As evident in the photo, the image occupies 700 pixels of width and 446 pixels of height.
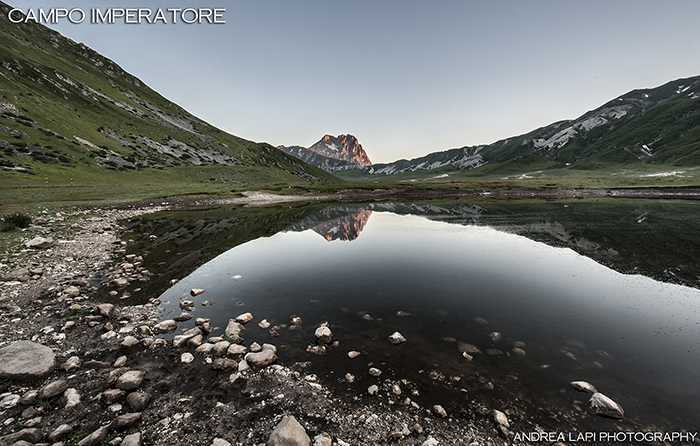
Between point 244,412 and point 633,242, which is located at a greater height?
point 244,412

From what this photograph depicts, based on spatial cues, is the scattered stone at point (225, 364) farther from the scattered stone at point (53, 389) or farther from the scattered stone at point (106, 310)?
the scattered stone at point (106, 310)

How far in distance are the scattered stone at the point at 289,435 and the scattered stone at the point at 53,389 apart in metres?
5.88

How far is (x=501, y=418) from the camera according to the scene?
→ 640 centimetres

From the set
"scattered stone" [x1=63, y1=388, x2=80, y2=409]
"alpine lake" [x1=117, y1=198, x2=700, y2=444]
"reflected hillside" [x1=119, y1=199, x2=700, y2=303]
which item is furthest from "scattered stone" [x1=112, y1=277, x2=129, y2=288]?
"scattered stone" [x1=63, y1=388, x2=80, y2=409]

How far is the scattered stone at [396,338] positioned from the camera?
983cm

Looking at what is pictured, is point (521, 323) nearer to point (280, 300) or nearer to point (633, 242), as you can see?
point (280, 300)

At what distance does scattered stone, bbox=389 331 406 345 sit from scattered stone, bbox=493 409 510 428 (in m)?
3.71

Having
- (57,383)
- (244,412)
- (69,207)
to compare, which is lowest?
(244,412)

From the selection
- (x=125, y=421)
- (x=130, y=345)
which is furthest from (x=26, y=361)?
(x=125, y=421)

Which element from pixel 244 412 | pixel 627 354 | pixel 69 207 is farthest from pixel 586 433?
pixel 69 207

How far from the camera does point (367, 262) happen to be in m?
20.8

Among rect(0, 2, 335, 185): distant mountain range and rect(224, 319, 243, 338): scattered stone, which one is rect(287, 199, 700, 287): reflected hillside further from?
A: rect(0, 2, 335, 185): distant mountain range

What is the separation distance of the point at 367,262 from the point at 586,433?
15.3 m

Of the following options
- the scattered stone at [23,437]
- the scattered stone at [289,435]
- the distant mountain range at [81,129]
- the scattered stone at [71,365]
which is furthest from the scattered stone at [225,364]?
the distant mountain range at [81,129]
